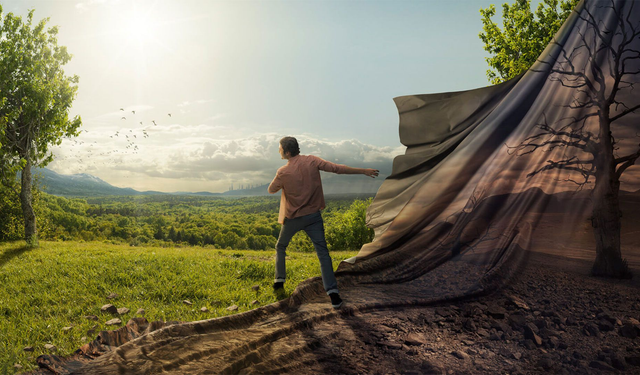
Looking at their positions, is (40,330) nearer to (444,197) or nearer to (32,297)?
(32,297)

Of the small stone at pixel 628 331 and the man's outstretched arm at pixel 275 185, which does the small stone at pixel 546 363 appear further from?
the man's outstretched arm at pixel 275 185

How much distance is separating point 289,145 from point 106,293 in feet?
12.9

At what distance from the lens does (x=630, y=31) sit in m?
4.48

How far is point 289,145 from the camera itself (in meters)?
4.32

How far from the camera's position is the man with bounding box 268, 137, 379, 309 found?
4.11 meters

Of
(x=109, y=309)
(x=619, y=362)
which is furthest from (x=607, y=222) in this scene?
(x=109, y=309)

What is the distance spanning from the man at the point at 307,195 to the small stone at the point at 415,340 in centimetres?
90

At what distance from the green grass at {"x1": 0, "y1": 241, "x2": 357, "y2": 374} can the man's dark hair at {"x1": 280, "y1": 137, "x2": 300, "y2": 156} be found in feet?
7.00

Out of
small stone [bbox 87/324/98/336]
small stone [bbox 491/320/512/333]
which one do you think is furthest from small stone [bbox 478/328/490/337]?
small stone [bbox 87/324/98/336]

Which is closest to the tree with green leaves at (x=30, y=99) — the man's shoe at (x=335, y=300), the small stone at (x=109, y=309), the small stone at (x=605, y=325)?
the small stone at (x=109, y=309)

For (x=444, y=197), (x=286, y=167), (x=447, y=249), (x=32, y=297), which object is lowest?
(x=32, y=297)

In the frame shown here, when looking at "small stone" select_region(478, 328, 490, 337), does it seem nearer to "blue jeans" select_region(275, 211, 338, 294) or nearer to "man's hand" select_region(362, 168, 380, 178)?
"blue jeans" select_region(275, 211, 338, 294)

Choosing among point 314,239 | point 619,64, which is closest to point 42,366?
point 314,239

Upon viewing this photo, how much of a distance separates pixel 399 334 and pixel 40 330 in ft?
13.7
